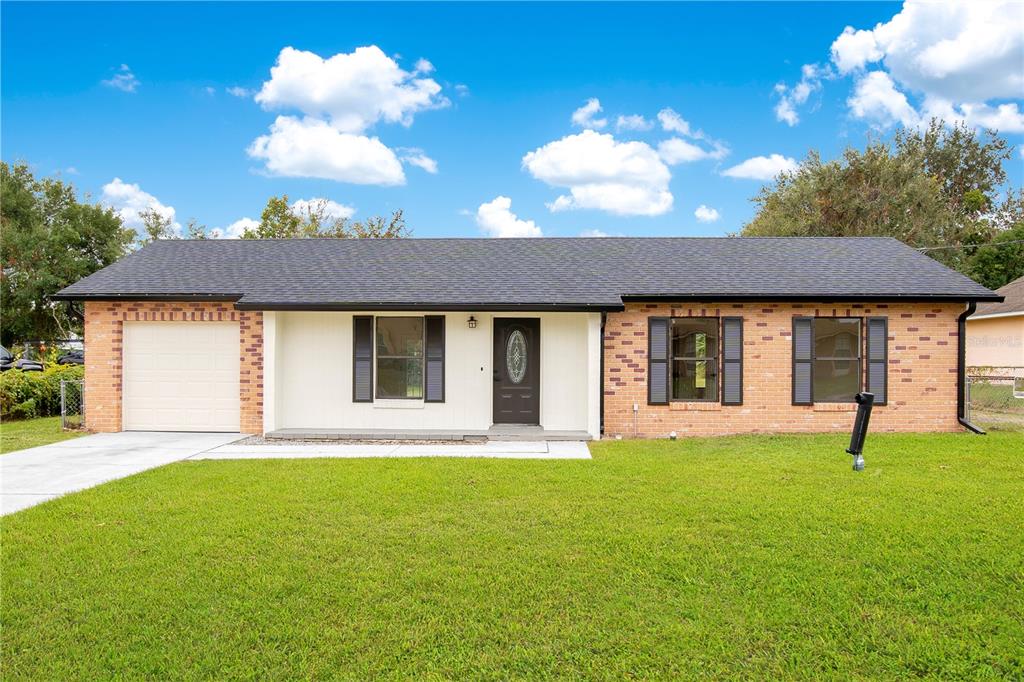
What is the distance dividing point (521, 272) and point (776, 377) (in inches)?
195

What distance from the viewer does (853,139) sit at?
29.5 m

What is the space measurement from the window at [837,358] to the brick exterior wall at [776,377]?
8.6 inches

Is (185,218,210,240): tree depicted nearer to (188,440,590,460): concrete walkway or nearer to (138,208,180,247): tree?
(138,208,180,247): tree

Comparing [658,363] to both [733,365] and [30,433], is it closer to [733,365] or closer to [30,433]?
[733,365]

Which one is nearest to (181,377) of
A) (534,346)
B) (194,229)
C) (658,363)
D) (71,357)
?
(534,346)

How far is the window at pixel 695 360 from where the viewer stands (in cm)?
1044

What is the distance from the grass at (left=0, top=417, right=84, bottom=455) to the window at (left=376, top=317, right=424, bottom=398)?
5.41 m

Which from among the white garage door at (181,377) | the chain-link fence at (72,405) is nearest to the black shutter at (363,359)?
the white garage door at (181,377)

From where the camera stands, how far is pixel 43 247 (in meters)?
Result: 28.0

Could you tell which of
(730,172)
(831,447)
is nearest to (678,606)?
(831,447)

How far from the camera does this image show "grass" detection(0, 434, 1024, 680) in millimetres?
3148

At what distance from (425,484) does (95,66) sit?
52.7ft

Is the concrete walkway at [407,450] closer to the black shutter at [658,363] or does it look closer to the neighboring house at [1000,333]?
the black shutter at [658,363]

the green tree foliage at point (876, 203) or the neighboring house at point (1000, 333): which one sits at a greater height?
the green tree foliage at point (876, 203)
